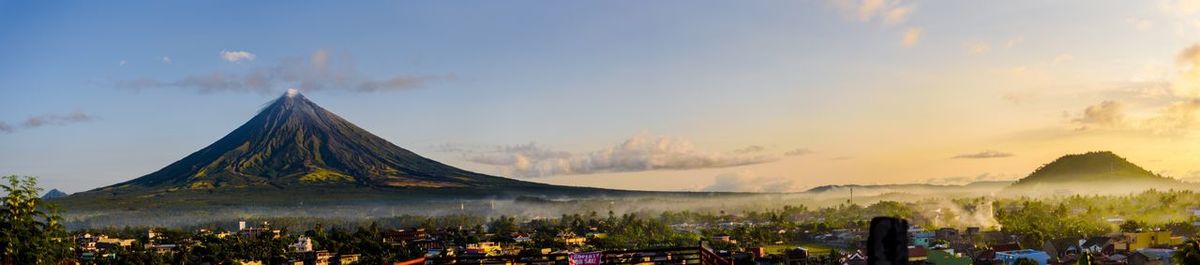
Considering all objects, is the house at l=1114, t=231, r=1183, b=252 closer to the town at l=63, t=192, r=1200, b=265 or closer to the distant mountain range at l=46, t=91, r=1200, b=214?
the town at l=63, t=192, r=1200, b=265

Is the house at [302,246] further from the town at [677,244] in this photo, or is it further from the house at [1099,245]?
the house at [1099,245]

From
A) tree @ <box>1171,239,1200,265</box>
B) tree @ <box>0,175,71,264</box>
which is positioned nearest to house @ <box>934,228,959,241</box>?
tree @ <box>1171,239,1200,265</box>

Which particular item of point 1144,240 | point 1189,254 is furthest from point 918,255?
point 1189,254

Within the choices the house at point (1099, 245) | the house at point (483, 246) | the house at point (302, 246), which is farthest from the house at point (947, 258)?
the house at point (302, 246)

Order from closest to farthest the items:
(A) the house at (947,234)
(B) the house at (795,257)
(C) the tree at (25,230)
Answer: (C) the tree at (25,230)
(B) the house at (795,257)
(A) the house at (947,234)

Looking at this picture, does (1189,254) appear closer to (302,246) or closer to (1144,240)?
(1144,240)
